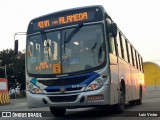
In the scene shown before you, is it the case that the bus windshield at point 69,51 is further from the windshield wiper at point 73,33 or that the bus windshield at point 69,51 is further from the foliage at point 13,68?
the foliage at point 13,68

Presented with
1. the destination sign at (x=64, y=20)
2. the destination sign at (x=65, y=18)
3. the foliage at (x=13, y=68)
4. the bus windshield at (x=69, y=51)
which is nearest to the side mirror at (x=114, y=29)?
the bus windshield at (x=69, y=51)

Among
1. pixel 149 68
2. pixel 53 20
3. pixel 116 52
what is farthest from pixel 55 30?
pixel 149 68

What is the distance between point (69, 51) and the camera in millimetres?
12109

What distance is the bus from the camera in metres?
11.7

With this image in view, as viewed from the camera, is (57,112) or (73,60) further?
(57,112)

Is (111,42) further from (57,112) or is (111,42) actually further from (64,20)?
(57,112)

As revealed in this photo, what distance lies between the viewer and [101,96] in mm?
11523

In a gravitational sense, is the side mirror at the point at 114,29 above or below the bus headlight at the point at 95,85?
above

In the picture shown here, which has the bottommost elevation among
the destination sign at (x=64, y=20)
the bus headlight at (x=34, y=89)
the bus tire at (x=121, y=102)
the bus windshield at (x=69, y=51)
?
Result: the bus tire at (x=121, y=102)

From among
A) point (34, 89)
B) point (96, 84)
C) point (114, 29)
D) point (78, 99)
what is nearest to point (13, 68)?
point (34, 89)

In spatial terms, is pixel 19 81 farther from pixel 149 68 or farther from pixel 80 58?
pixel 80 58

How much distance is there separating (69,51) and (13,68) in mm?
72048

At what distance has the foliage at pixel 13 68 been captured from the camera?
269ft

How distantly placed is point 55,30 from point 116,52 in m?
2.33
